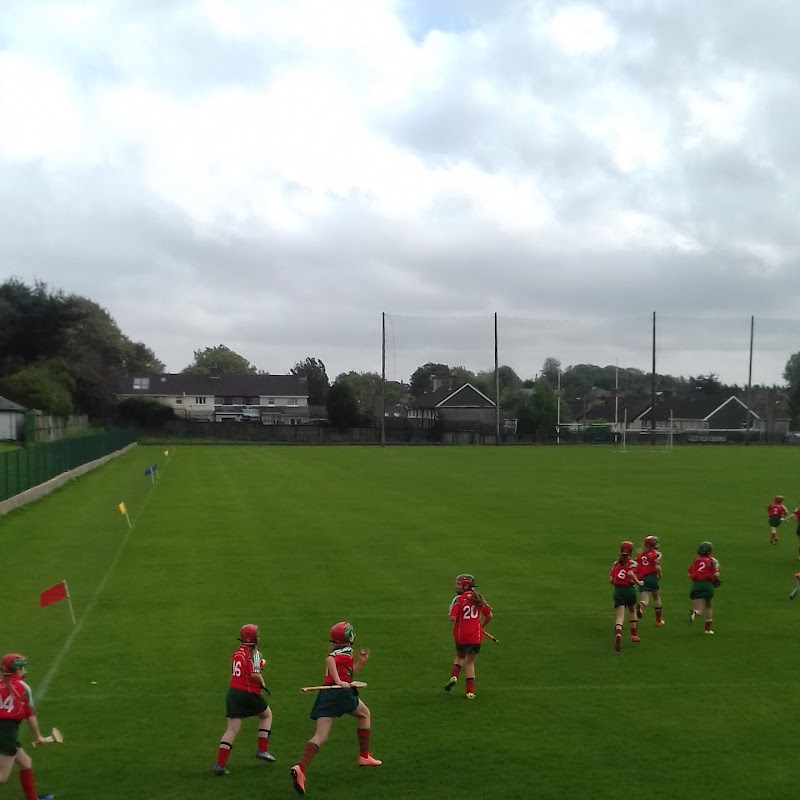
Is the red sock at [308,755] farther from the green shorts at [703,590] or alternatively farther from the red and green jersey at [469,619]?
the green shorts at [703,590]

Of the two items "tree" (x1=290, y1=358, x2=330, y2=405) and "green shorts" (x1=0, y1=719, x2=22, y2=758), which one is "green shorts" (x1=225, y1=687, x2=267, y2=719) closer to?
"green shorts" (x1=0, y1=719, x2=22, y2=758)

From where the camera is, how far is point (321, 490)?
3838 cm

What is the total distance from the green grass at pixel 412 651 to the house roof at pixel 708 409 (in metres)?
104

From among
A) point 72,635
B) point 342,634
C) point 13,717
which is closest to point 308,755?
point 342,634

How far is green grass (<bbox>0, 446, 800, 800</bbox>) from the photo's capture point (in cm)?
898

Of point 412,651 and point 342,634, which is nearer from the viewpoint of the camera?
point 342,634

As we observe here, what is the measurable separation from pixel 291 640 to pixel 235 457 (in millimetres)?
52733

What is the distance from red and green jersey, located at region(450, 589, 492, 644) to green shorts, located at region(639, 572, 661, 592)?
421 cm

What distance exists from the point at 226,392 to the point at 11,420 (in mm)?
83167

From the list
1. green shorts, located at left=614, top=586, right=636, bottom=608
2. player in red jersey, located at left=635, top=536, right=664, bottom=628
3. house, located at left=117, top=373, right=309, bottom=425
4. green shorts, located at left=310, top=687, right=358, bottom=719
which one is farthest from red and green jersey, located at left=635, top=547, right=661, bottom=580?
house, located at left=117, top=373, right=309, bottom=425

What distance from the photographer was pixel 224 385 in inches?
5802

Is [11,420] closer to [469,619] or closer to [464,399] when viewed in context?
[469,619]

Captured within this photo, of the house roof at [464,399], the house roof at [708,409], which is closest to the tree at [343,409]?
the house roof at [464,399]

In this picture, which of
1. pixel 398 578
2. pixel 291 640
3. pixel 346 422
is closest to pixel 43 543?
pixel 398 578
